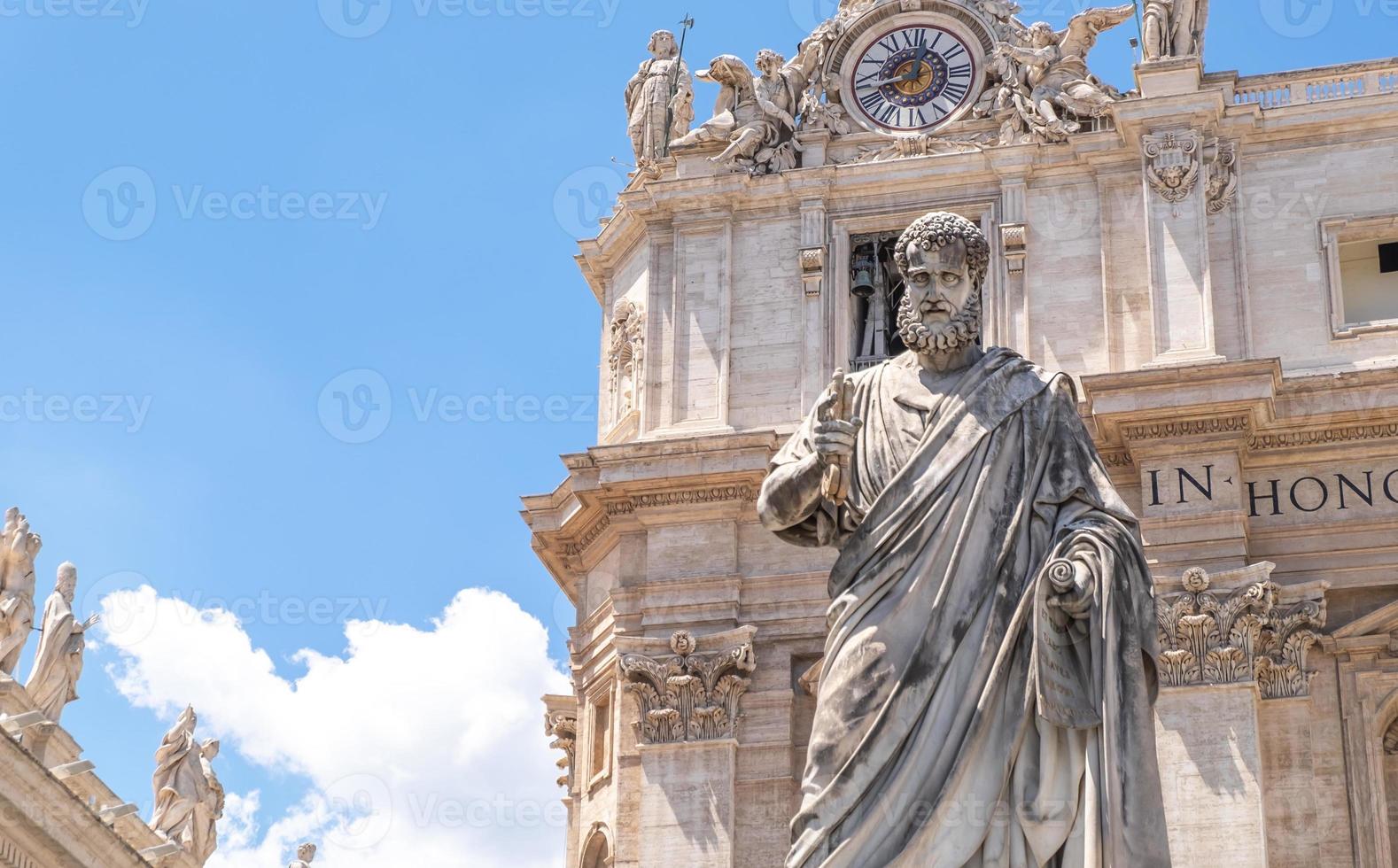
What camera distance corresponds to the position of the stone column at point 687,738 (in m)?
23.2

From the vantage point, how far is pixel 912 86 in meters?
26.5

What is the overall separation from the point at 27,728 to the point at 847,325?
30.4ft

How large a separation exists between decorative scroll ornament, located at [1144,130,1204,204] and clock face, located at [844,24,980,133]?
2348 millimetres

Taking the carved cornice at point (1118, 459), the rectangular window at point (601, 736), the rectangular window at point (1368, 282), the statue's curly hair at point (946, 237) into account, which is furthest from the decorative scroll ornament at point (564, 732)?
the statue's curly hair at point (946, 237)

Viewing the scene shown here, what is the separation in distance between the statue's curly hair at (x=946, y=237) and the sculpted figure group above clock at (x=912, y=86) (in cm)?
1788

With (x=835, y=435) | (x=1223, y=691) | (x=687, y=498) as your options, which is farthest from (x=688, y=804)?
(x=835, y=435)

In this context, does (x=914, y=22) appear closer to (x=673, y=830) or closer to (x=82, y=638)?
(x=673, y=830)

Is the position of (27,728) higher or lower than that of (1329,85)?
lower

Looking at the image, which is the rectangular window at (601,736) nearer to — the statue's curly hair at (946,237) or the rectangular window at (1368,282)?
the rectangular window at (1368,282)

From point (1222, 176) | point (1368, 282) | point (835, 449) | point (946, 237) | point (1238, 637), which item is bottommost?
point (835, 449)

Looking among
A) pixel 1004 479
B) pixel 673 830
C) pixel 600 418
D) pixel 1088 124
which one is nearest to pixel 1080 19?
pixel 1088 124

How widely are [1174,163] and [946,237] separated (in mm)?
17512

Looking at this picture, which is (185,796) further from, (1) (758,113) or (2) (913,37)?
(2) (913,37)

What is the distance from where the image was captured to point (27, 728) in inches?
940
